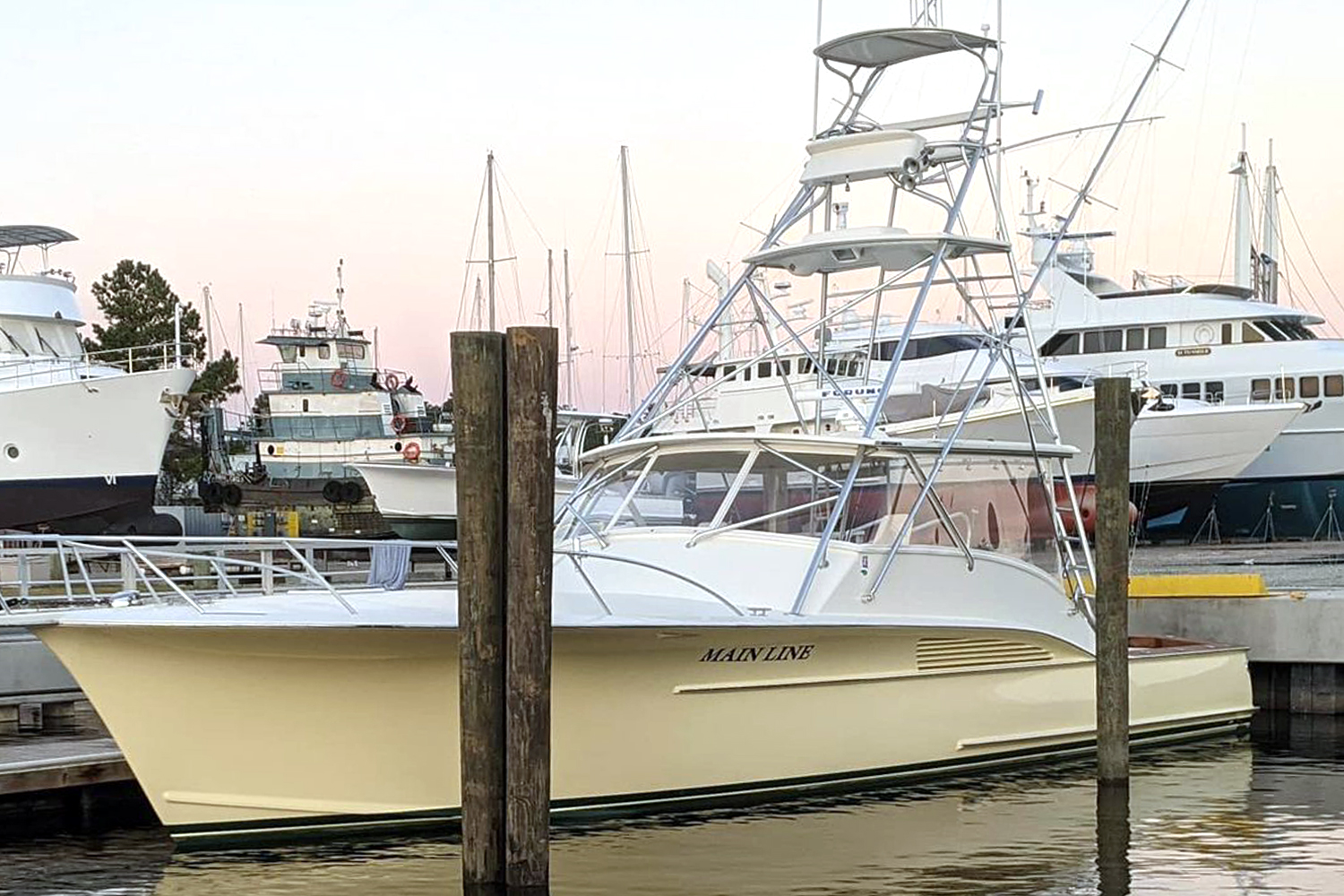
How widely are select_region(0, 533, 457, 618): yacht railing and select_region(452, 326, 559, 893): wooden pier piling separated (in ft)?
6.10

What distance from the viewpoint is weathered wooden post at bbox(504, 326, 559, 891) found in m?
8.68

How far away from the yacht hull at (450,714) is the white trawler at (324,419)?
3543cm

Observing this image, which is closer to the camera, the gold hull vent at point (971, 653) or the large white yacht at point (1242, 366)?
the gold hull vent at point (971, 653)

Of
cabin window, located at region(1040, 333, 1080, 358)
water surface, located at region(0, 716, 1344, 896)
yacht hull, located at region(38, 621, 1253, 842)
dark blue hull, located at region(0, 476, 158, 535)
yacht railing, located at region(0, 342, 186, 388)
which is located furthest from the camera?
cabin window, located at region(1040, 333, 1080, 358)

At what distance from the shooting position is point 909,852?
10844 mm

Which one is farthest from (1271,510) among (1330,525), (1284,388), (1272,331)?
(1272,331)

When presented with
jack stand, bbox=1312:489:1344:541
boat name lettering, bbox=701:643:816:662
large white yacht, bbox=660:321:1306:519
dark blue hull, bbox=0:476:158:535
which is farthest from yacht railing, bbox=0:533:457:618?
jack stand, bbox=1312:489:1344:541

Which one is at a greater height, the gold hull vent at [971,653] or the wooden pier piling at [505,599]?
the wooden pier piling at [505,599]

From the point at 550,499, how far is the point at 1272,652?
1070cm

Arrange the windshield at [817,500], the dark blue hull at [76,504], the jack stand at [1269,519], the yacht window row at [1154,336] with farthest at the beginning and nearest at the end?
1. the jack stand at [1269,519]
2. the yacht window row at [1154,336]
3. the dark blue hull at [76,504]
4. the windshield at [817,500]

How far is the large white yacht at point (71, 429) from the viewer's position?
3000 centimetres

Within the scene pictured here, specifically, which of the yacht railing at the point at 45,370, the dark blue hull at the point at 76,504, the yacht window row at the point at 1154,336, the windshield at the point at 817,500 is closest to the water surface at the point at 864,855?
the windshield at the point at 817,500

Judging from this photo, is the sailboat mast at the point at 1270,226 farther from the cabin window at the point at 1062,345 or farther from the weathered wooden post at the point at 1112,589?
the weathered wooden post at the point at 1112,589

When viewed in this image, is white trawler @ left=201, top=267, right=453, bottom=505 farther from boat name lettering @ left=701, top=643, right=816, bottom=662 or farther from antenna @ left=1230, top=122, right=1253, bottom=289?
boat name lettering @ left=701, top=643, right=816, bottom=662
